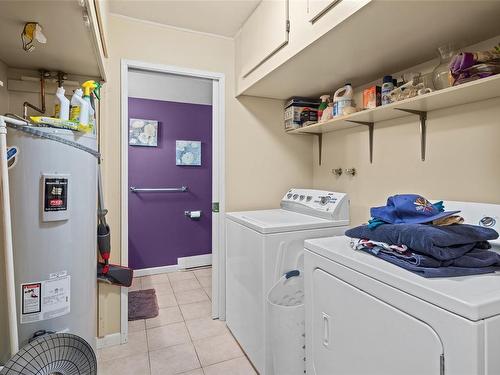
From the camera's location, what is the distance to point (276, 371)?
4.70 ft

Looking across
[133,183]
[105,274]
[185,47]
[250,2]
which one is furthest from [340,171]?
[133,183]

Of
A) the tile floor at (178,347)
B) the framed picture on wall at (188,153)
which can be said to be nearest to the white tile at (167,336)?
the tile floor at (178,347)

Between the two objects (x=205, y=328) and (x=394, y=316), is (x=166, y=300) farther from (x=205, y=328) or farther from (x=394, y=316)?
(x=394, y=316)

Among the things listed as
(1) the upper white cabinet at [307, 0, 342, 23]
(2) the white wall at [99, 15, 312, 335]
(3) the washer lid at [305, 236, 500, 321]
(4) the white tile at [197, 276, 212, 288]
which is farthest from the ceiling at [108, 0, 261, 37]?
(4) the white tile at [197, 276, 212, 288]

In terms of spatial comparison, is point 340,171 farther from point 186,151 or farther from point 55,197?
point 186,151

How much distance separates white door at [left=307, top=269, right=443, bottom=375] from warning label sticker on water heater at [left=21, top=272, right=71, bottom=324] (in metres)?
1.09

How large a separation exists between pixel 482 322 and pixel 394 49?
1.32 meters

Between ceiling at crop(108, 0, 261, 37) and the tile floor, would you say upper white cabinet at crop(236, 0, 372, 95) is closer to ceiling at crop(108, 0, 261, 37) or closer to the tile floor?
ceiling at crop(108, 0, 261, 37)

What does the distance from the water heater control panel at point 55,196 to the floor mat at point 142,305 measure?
59.4 inches

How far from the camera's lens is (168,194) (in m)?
3.55

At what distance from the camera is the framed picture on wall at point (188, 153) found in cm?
357

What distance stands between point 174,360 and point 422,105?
211 centimetres

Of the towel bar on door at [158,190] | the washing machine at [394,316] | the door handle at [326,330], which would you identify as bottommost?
the door handle at [326,330]

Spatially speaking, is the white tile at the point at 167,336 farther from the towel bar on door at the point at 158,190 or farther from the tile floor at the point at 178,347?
the towel bar on door at the point at 158,190
